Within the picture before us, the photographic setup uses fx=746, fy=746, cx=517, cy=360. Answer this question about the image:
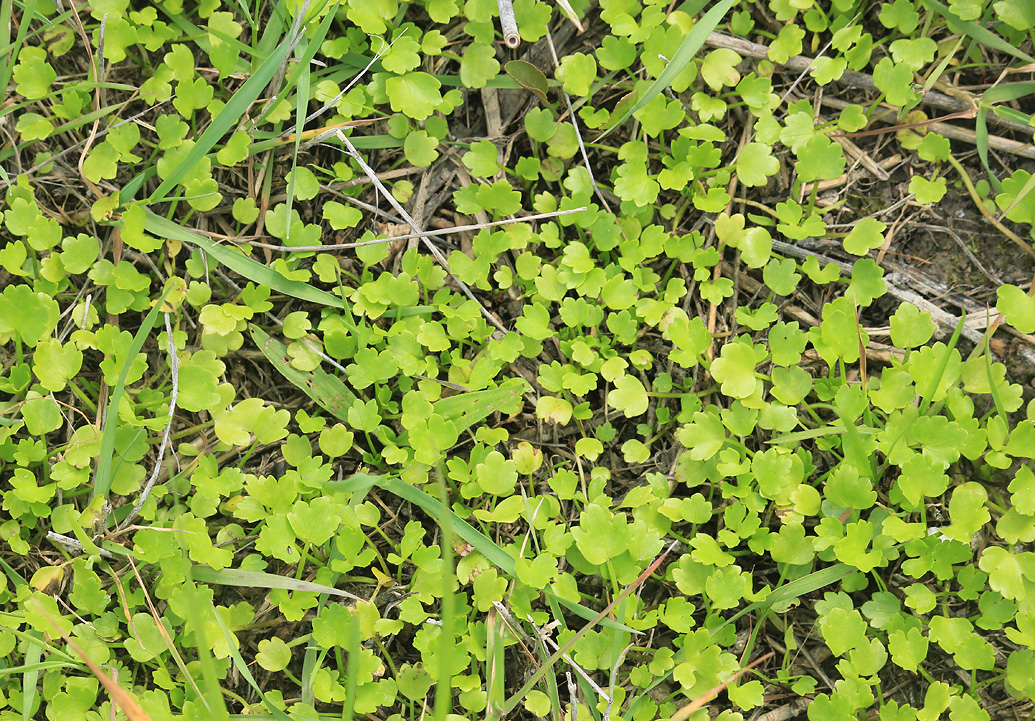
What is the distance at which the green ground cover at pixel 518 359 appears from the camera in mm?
2104

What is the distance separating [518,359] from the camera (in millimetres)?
2385

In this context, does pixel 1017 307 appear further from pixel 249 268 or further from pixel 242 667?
pixel 242 667

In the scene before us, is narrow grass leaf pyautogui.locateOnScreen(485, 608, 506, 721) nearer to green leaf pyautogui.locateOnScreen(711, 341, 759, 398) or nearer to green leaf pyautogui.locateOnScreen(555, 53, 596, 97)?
green leaf pyautogui.locateOnScreen(711, 341, 759, 398)

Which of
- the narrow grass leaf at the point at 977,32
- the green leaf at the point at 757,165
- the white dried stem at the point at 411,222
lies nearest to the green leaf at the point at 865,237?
the green leaf at the point at 757,165

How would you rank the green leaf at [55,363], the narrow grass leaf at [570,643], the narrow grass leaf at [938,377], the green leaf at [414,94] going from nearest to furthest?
the narrow grass leaf at [570,643], the narrow grass leaf at [938,377], the green leaf at [55,363], the green leaf at [414,94]

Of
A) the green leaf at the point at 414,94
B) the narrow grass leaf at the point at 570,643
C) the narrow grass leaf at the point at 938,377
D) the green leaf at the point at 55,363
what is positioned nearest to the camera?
the narrow grass leaf at the point at 570,643

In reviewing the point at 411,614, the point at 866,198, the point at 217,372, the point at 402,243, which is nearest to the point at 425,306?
the point at 402,243

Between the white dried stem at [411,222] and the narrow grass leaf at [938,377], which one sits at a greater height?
the white dried stem at [411,222]

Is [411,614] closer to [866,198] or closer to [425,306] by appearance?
[425,306]

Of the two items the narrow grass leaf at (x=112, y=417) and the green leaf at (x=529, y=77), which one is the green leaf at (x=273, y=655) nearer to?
the narrow grass leaf at (x=112, y=417)

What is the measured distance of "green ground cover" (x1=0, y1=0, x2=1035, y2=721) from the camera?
2104 millimetres

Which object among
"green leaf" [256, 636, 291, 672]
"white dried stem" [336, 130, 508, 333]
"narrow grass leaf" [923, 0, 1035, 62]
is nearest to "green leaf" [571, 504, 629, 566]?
"white dried stem" [336, 130, 508, 333]

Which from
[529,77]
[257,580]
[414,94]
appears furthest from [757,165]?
[257,580]

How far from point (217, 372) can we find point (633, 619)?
143 centimetres
